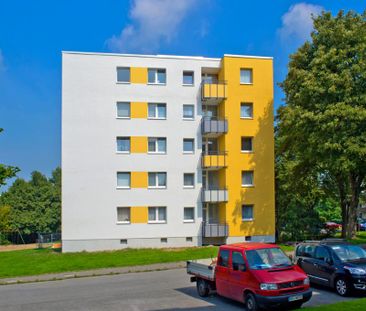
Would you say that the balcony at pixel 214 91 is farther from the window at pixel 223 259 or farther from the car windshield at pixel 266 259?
the car windshield at pixel 266 259

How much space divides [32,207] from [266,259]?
62.7m

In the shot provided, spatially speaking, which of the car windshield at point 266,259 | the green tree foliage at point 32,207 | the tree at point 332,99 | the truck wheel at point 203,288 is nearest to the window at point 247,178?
the tree at point 332,99

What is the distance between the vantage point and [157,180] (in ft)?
110

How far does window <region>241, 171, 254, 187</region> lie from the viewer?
3395 cm

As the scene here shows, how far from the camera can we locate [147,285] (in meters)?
17.9

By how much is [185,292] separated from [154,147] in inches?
740

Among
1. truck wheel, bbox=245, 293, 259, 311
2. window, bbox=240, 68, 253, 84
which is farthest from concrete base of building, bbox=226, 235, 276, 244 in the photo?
truck wheel, bbox=245, 293, 259, 311

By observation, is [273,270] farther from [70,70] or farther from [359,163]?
[70,70]

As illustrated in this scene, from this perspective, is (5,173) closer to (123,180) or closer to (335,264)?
(123,180)

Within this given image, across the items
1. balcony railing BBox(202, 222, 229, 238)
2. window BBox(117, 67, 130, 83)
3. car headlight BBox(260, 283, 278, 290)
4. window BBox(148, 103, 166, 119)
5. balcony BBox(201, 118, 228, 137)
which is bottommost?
balcony railing BBox(202, 222, 229, 238)

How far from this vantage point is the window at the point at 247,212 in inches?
1324

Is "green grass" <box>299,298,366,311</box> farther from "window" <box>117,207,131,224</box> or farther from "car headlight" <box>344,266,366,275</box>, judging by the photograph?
"window" <box>117,207,131,224</box>

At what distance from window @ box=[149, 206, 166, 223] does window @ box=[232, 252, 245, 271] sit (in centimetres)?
2032

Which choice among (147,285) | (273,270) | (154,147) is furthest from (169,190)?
(273,270)
